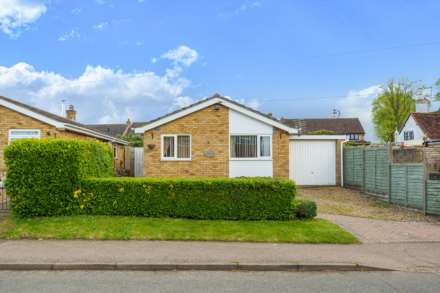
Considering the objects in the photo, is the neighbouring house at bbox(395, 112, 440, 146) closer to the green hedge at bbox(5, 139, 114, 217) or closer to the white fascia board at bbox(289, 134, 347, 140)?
the white fascia board at bbox(289, 134, 347, 140)

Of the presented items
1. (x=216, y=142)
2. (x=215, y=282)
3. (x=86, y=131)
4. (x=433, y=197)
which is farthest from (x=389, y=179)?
(x=86, y=131)

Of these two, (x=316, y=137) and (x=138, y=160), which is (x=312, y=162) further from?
(x=138, y=160)

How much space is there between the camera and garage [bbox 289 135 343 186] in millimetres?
17844

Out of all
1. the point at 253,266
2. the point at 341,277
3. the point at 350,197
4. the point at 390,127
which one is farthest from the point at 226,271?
the point at 390,127

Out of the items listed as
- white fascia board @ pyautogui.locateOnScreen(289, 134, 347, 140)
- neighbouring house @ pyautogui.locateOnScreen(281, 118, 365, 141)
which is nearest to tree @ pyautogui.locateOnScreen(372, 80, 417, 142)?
neighbouring house @ pyautogui.locateOnScreen(281, 118, 365, 141)

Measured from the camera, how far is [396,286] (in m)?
5.29

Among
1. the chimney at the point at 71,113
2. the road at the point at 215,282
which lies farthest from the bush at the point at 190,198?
the chimney at the point at 71,113

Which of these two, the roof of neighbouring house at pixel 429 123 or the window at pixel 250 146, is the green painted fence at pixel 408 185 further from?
the roof of neighbouring house at pixel 429 123

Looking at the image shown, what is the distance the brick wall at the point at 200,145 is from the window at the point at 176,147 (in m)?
0.21

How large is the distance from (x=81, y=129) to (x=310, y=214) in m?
13.8

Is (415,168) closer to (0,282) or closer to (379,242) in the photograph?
(379,242)

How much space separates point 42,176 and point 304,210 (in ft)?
24.1

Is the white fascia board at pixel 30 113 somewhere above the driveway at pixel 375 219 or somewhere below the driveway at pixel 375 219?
above

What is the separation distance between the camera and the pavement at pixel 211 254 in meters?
6.11
